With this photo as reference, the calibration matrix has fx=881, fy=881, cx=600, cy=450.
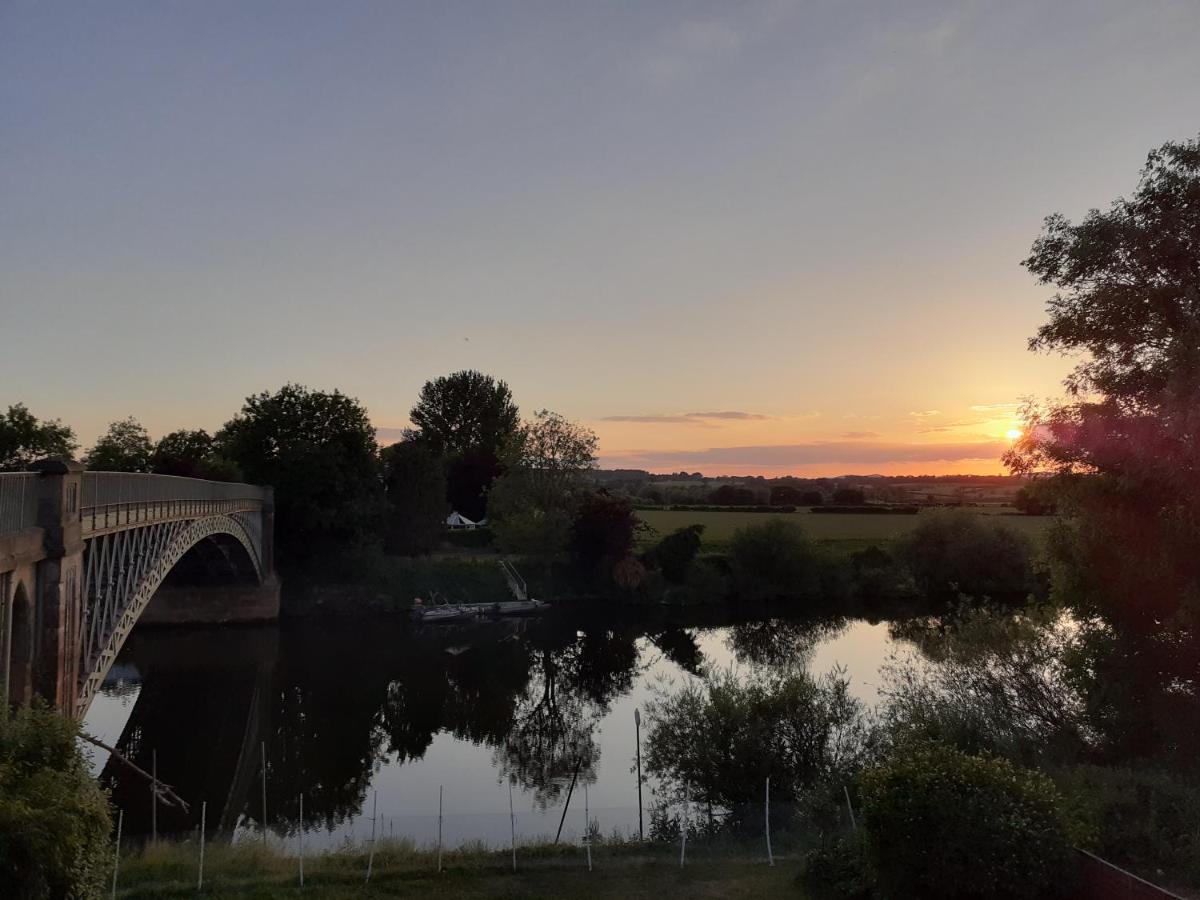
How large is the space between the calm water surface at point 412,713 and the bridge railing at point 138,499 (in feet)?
15.9

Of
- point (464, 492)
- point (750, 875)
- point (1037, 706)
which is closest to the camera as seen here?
point (750, 875)

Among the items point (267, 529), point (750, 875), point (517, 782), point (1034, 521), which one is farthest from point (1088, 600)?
point (1034, 521)

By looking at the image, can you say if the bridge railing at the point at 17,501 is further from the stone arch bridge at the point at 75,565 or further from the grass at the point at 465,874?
the grass at the point at 465,874

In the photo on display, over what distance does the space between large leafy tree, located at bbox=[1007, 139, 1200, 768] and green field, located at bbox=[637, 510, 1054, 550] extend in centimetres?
4393

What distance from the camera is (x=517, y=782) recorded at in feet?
76.8

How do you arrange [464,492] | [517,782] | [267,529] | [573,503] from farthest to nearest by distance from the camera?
[464,492] → [573,503] → [267,529] → [517,782]

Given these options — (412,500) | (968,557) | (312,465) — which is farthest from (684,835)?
(968,557)

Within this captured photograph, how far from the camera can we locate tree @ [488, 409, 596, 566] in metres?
58.0

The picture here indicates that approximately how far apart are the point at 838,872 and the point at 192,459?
61.2 m

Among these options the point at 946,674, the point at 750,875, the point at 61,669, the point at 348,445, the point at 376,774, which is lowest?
the point at 376,774

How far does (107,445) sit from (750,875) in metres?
62.2

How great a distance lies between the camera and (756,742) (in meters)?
18.5

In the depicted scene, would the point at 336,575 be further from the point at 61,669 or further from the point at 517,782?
the point at 61,669

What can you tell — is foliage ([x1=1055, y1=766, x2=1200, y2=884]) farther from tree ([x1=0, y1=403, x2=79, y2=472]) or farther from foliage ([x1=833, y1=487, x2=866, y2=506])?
foliage ([x1=833, y1=487, x2=866, y2=506])
